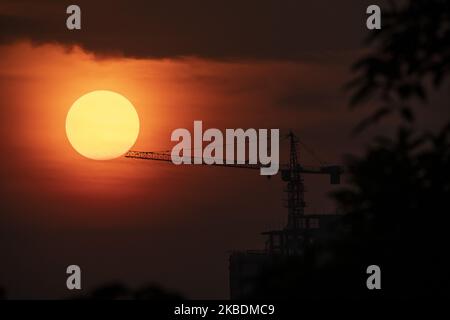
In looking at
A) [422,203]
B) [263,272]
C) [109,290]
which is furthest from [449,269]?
[109,290]

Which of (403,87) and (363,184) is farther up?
(403,87)

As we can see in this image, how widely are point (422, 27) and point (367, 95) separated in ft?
2.59

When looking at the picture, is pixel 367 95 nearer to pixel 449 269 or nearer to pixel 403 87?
pixel 403 87

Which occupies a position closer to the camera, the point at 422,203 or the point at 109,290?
the point at 109,290

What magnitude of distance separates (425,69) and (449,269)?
168cm

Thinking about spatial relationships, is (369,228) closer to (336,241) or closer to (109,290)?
(336,241)

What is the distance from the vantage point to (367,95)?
9.86 meters

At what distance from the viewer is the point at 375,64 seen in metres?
10.1
